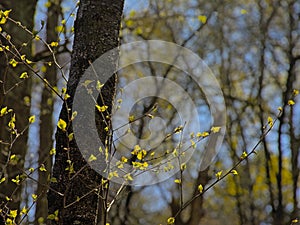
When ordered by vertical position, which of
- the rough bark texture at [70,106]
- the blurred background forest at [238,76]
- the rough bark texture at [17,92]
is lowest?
the rough bark texture at [70,106]

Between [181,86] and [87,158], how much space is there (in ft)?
19.6

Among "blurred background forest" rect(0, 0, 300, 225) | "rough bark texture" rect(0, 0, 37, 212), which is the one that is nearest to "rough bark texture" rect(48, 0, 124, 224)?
"rough bark texture" rect(0, 0, 37, 212)

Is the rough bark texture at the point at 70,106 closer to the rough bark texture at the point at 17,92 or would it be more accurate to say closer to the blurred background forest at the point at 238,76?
the rough bark texture at the point at 17,92

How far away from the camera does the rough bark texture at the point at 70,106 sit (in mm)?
2268

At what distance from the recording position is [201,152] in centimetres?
898

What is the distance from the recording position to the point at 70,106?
2.41m

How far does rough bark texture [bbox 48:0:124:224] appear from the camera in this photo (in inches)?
89.3

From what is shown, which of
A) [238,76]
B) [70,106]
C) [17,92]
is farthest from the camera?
[238,76]

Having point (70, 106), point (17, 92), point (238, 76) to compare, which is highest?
point (238, 76)

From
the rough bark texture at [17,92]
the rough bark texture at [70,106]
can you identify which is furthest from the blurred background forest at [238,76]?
the rough bark texture at [70,106]

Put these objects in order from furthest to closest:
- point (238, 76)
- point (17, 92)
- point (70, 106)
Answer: point (238, 76) → point (17, 92) → point (70, 106)

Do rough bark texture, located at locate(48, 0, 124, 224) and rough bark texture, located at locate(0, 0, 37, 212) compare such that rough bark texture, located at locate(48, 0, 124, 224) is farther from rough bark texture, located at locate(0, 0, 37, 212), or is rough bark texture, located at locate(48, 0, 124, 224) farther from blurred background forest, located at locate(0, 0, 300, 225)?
blurred background forest, located at locate(0, 0, 300, 225)

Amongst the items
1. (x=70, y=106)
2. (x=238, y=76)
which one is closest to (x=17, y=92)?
(x=70, y=106)

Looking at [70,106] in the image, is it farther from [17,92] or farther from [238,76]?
[238,76]
